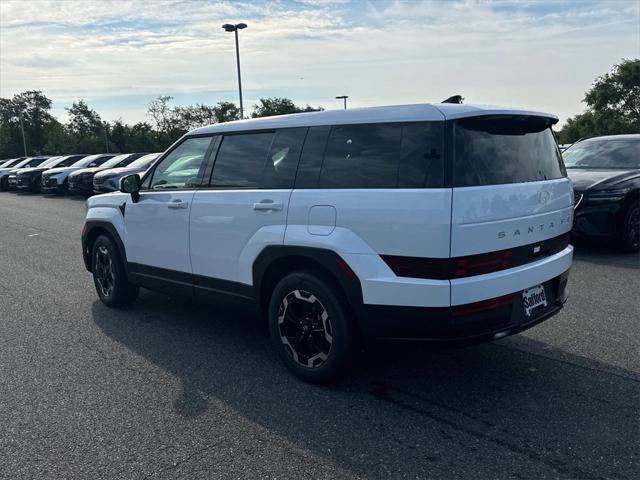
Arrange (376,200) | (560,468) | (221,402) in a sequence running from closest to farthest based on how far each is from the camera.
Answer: (560,468) → (376,200) → (221,402)

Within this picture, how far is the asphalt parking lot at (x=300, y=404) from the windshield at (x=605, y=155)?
154 inches

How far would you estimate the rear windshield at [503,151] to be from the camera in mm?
3363

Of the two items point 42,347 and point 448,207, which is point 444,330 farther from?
point 42,347

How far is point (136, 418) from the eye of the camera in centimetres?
351

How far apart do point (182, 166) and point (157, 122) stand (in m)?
68.0

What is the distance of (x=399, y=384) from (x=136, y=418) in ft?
5.58

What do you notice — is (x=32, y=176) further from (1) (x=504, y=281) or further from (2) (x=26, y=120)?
(2) (x=26, y=120)

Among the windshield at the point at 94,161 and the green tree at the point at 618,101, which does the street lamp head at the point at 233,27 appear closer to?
the windshield at the point at 94,161

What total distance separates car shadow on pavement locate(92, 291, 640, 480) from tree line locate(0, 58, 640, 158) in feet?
147

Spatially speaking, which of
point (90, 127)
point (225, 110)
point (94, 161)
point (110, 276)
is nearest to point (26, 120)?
point (90, 127)

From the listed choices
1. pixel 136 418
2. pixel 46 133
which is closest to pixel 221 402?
pixel 136 418

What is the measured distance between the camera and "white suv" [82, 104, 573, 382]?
329 centimetres

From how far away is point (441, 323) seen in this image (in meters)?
3.30

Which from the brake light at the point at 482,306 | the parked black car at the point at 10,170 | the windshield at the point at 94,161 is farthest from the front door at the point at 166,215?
the parked black car at the point at 10,170
